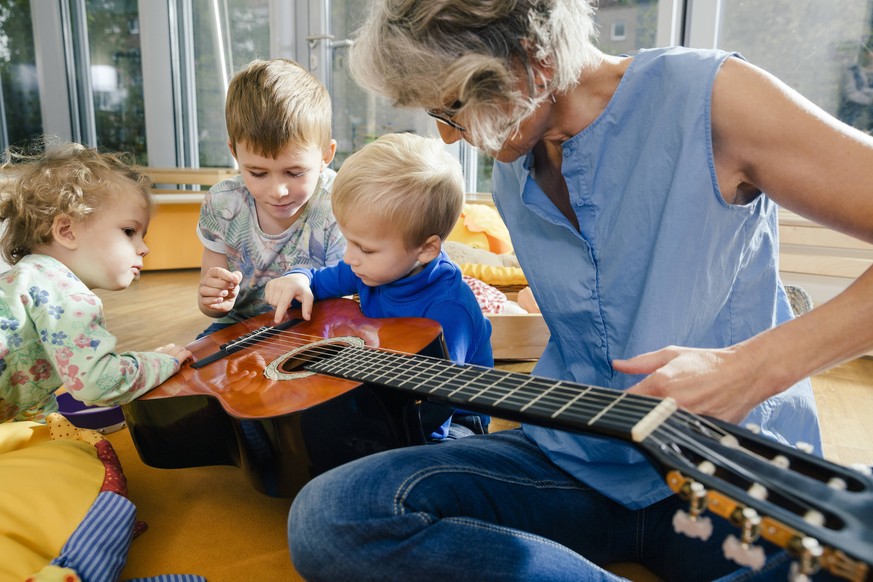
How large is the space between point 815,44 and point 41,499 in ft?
9.70

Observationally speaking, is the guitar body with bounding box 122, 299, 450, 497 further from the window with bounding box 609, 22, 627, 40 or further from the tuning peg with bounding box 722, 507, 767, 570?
the window with bounding box 609, 22, 627, 40

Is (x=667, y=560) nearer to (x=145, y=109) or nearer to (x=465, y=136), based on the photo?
(x=465, y=136)

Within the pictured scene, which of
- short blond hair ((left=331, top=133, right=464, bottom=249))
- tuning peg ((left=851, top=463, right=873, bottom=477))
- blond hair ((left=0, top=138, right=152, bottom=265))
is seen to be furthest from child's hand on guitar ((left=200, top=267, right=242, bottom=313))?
tuning peg ((left=851, top=463, right=873, bottom=477))

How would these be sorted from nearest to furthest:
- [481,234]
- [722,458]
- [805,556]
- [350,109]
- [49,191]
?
[805,556]
[722,458]
[49,191]
[481,234]
[350,109]

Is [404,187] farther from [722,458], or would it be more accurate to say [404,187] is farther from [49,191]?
[722,458]

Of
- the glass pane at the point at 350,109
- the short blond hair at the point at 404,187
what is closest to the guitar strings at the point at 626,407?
the short blond hair at the point at 404,187

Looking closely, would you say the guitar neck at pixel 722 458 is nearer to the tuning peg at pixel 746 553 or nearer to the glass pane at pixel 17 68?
the tuning peg at pixel 746 553

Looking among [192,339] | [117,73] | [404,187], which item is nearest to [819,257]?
[404,187]

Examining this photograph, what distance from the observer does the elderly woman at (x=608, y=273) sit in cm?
68

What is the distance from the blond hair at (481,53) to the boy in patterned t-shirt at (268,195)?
0.71 m


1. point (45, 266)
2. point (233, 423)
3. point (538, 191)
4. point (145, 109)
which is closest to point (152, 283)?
point (145, 109)

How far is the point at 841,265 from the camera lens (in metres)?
2.27

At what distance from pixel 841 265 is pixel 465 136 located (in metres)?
2.02

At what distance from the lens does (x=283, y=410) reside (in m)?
0.90
